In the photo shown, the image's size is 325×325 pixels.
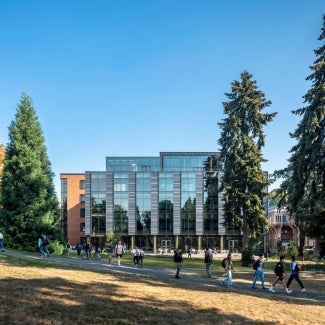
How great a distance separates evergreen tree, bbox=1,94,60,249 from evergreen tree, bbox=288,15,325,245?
2085 centimetres

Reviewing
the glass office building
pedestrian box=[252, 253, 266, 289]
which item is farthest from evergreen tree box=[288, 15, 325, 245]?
the glass office building

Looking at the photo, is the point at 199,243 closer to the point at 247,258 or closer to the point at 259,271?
the point at 247,258

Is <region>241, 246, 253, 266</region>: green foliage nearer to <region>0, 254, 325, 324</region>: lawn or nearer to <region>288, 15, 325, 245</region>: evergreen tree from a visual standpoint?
<region>288, 15, 325, 245</region>: evergreen tree

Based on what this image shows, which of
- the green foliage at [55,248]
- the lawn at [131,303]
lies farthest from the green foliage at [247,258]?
the lawn at [131,303]

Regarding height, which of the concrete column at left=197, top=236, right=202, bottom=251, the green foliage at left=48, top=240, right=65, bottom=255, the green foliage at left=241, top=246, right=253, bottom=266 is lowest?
the concrete column at left=197, top=236, right=202, bottom=251

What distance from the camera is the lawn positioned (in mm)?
10812

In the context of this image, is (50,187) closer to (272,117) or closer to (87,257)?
(87,257)

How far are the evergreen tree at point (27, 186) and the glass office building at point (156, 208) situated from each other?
1352 inches

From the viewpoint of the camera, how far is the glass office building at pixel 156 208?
71.8 meters

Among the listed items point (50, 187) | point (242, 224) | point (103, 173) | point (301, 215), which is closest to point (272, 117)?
point (242, 224)

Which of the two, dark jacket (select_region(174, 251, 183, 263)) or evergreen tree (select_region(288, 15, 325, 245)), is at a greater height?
evergreen tree (select_region(288, 15, 325, 245))

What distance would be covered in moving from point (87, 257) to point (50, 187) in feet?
26.1

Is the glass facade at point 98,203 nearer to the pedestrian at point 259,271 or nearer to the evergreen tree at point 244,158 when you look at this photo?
the evergreen tree at point 244,158

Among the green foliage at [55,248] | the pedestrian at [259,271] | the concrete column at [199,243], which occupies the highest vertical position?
the pedestrian at [259,271]
